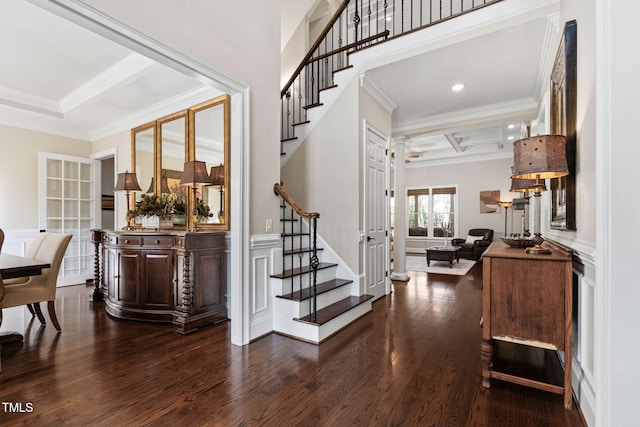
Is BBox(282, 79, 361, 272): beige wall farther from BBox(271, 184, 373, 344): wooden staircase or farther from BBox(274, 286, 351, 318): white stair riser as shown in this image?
BBox(274, 286, 351, 318): white stair riser

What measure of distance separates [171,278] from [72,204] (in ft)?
12.7

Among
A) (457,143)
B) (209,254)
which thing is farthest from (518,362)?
(457,143)

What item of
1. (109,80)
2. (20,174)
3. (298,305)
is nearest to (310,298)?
(298,305)

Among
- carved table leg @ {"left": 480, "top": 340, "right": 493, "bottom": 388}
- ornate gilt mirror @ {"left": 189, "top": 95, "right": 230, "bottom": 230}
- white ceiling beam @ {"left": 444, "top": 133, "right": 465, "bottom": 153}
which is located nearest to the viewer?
carved table leg @ {"left": 480, "top": 340, "right": 493, "bottom": 388}

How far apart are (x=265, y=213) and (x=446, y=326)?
2350 millimetres

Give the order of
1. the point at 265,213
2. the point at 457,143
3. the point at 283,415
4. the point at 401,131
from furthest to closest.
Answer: the point at 457,143 → the point at 401,131 → the point at 265,213 → the point at 283,415

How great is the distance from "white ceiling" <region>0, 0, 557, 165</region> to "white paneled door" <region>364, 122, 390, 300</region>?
31.7 inches

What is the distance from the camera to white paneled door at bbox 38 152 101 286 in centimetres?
524

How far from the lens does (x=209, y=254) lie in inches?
133

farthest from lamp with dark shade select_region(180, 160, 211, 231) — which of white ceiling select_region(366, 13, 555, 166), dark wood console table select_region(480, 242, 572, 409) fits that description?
dark wood console table select_region(480, 242, 572, 409)

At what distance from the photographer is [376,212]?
445 centimetres

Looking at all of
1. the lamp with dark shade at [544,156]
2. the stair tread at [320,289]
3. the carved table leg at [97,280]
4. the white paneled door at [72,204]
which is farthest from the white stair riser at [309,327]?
Result: the white paneled door at [72,204]

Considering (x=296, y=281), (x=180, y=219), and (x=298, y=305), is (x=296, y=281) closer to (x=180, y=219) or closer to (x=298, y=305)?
(x=298, y=305)

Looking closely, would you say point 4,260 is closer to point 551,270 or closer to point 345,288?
point 345,288
